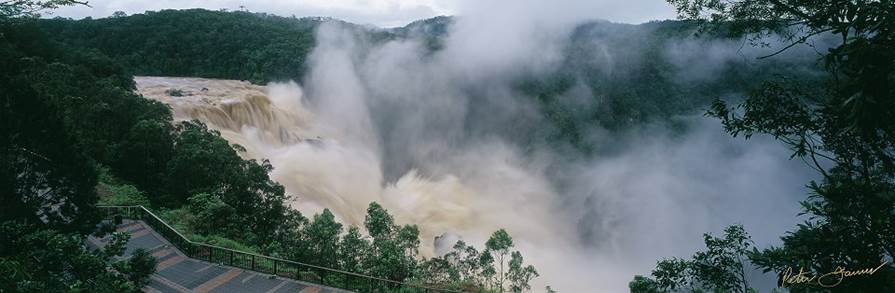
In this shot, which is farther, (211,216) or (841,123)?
(211,216)

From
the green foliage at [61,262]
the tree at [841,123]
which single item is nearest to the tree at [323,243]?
the green foliage at [61,262]

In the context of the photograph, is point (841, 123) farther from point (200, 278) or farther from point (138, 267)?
point (200, 278)

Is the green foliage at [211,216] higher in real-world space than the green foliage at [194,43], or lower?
lower

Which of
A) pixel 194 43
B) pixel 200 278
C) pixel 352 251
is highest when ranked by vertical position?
pixel 194 43

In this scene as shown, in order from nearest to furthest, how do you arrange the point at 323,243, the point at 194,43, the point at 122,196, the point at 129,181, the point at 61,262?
the point at 61,262, the point at 323,243, the point at 122,196, the point at 129,181, the point at 194,43

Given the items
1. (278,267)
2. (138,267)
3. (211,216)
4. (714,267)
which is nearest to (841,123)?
(714,267)

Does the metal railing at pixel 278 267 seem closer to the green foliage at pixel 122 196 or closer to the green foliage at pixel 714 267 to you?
the green foliage at pixel 122 196

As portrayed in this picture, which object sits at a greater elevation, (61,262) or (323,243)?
(323,243)
